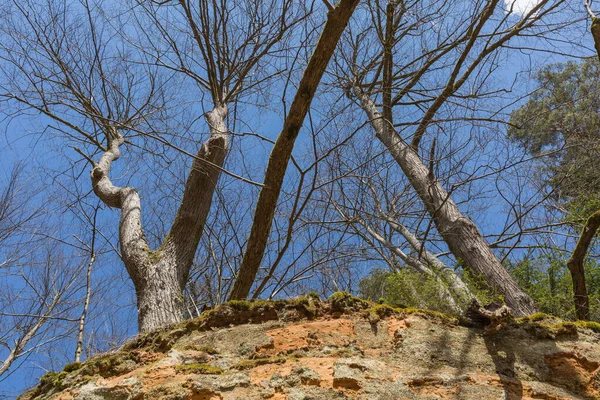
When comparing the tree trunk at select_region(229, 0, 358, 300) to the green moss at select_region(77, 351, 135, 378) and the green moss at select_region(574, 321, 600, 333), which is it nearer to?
the green moss at select_region(77, 351, 135, 378)

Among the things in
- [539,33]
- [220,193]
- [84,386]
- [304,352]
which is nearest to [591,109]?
[539,33]

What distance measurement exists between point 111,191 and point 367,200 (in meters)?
2.69

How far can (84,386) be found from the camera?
1.88 meters

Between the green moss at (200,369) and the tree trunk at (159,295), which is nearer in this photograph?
the green moss at (200,369)

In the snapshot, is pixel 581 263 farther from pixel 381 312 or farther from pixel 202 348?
pixel 202 348

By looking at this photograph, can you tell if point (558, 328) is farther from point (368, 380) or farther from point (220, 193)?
point (220, 193)

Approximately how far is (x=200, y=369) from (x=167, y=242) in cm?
222

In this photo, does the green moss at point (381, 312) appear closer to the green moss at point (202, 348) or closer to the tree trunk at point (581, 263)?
the green moss at point (202, 348)

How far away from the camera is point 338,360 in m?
1.83

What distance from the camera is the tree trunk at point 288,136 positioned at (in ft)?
8.83

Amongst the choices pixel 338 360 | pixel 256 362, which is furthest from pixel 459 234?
pixel 256 362

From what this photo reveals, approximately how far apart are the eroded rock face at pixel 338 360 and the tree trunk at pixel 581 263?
49.4 inches

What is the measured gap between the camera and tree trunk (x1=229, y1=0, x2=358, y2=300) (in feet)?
8.83

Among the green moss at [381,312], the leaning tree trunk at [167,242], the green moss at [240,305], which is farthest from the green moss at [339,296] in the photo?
the leaning tree trunk at [167,242]
